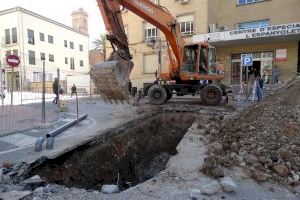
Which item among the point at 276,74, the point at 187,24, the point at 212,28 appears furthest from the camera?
the point at 187,24

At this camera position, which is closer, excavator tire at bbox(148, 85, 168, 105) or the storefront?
excavator tire at bbox(148, 85, 168, 105)

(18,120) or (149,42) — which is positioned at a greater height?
(149,42)

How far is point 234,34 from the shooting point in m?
20.7

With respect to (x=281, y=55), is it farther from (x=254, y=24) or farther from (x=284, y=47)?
(x=254, y=24)

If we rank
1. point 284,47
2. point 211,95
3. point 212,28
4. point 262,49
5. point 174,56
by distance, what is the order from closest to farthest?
point 211,95 < point 174,56 < point 284,47 < point 262,49 < point 212,28

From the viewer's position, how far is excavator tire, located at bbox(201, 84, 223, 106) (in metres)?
13.0

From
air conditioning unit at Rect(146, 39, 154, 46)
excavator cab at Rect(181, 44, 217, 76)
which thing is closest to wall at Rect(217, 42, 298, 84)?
air conditioning unit at Rect(146, 39, 154, 46)

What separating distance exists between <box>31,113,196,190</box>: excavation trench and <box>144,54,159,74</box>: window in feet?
53.5

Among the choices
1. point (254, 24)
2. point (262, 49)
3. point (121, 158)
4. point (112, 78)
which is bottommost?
point (121, 158)

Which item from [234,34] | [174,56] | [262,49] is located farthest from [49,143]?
[262,49]

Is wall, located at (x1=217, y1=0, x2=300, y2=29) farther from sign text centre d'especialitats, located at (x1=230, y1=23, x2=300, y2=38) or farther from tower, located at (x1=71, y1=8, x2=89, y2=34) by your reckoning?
tower, located at (x1=71, y1=8, x2=89, y2=34)

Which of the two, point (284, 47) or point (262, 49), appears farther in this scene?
point (262, 49)

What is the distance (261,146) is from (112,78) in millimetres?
3987

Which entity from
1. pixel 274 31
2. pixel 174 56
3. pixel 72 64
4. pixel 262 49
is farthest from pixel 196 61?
pixel 72 64
